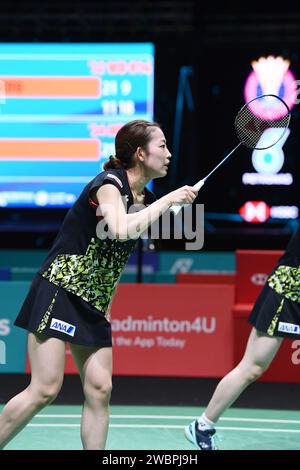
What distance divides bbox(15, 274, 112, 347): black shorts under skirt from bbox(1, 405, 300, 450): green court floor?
51.0 inches

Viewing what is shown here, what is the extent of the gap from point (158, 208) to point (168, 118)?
23.5 feet

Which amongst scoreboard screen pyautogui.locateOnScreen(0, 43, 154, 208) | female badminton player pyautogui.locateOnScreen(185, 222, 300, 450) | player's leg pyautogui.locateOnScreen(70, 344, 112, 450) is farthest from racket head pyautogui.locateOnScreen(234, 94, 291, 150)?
scoreboard screen pyautogui.locateOnScreen(0, 43, 154, 208)

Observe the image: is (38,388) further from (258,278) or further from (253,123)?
(258,278)

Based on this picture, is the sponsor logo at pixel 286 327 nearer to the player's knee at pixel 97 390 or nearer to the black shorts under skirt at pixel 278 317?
the black shorts under skirt at pixel 278 317

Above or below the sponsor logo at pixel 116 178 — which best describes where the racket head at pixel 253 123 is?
above

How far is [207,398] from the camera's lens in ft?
20.5

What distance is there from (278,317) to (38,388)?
142 centimetres

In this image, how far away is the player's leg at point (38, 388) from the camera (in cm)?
361

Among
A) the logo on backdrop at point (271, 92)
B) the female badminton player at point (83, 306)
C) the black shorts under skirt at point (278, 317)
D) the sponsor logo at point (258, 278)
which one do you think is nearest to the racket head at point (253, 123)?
the female badminton player at point (83, 306)

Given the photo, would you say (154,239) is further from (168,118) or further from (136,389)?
(168,118)

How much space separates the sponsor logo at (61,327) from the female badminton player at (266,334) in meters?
1.22

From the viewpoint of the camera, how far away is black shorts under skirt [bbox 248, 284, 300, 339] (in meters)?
4.54

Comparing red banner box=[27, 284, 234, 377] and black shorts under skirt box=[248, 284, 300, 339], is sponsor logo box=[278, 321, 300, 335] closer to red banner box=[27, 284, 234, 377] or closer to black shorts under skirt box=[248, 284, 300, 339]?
black shorts under skirt box=[248, 284, 300, 339]
